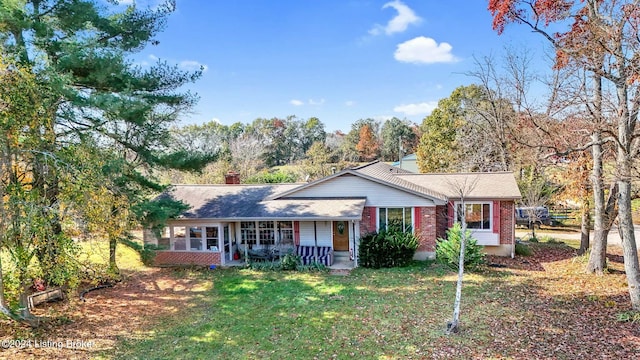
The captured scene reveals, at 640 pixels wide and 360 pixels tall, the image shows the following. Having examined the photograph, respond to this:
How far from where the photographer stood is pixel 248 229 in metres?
17.3

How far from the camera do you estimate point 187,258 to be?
1639cm

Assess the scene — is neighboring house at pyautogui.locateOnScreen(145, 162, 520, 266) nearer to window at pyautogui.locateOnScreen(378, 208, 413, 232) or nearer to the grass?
window at pyautogui.locateOnScreen(378, 208, 413, 232)

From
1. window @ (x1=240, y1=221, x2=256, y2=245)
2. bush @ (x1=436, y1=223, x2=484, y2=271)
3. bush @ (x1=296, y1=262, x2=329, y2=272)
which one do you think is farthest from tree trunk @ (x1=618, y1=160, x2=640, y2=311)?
window @ (x1=240, y1=221, x2=256, y2=245)

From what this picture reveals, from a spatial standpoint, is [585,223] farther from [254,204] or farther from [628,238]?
[254,204]

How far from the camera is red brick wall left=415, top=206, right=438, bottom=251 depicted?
1577 cm

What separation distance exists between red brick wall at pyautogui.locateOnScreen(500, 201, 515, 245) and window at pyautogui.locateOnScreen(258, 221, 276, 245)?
11.0m

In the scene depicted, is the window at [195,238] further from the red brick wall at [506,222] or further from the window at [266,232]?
the red brick wall at [506,222]

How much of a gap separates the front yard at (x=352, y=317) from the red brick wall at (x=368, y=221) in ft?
7.55

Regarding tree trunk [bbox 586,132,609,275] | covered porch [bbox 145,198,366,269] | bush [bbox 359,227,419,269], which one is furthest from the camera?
covered porch [bbox 145,198,366,269]

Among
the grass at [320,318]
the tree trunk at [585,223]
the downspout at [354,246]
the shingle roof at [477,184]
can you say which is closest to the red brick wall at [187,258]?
the grass at [320,318]

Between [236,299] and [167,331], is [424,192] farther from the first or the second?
[167,331]

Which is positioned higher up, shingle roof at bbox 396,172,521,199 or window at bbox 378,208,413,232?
shingle roof at bbox 396,172,521,199

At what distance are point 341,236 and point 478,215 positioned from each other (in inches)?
264

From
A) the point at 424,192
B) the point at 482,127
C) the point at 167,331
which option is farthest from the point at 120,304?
the point at 482,127
